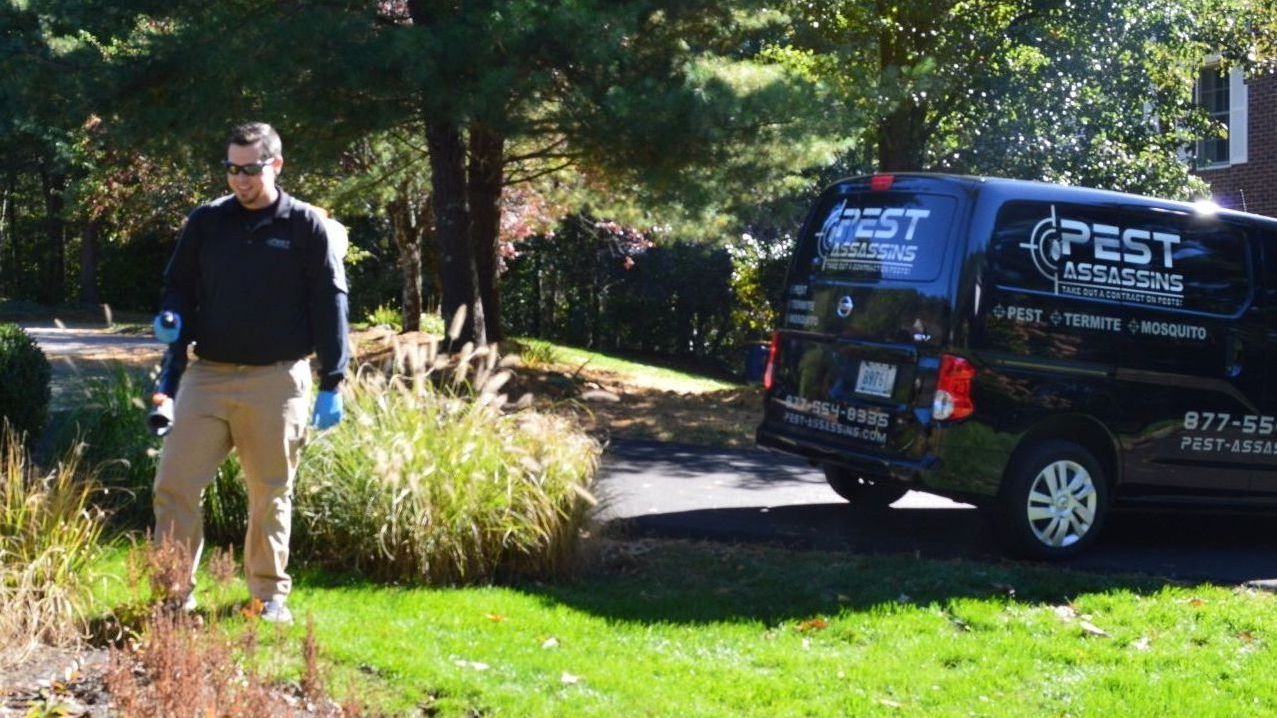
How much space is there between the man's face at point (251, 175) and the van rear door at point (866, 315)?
3643mm

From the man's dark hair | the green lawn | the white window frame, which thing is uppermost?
the white window frame

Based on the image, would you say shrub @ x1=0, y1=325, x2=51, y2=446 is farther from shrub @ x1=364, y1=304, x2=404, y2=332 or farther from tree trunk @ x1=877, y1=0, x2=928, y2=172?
shrub @ x1=364, y1=304, x2=404, y2=332

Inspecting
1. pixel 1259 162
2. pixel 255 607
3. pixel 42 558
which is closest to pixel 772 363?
pixel 255 607

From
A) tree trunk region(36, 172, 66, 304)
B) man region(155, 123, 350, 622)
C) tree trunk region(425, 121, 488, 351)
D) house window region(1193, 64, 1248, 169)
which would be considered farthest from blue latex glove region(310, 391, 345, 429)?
tree trunk region(36, 172, 66, 304)

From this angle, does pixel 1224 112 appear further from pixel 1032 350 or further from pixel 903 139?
pixel 1032 350

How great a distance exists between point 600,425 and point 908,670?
8.08 m

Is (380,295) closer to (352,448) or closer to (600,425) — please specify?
(600,425)

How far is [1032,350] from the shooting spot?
8086 millimetres

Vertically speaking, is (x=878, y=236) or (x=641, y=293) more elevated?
(x=878, y=236)

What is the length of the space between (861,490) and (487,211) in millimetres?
9127

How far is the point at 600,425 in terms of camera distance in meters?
13.9

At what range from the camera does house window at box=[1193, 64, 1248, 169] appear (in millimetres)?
Answer: 23578

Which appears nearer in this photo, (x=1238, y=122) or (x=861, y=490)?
(x=861, y=490)

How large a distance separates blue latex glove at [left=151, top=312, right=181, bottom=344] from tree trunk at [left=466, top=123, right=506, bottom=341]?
10708mm
